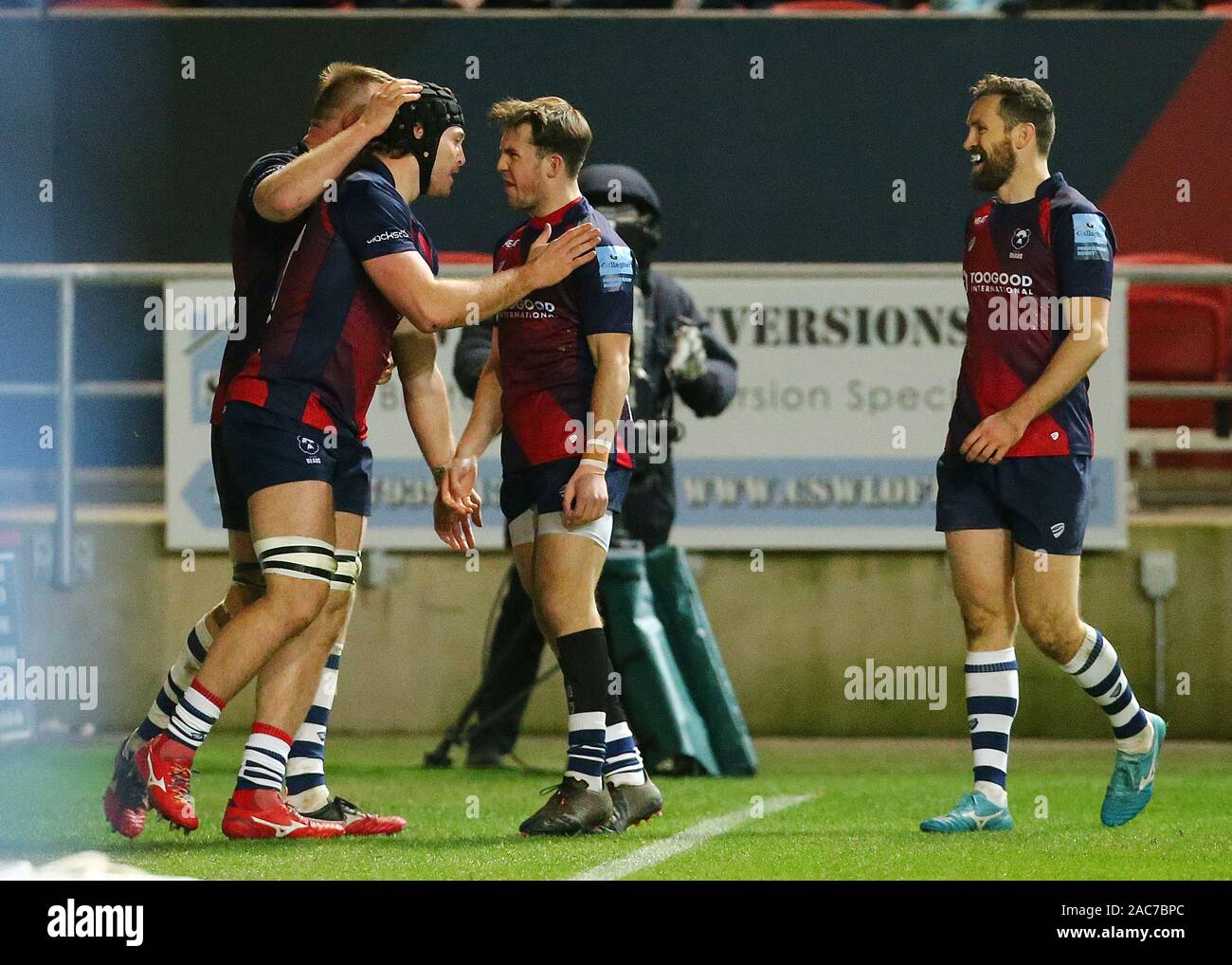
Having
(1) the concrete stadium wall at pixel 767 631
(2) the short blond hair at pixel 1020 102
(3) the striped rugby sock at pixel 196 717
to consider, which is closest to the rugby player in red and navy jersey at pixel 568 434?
(3) the striped rugby sock at pixel 196 717

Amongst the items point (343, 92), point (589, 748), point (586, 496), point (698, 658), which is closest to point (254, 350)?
point (343, 92)

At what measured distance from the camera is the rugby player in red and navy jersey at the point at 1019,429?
5.78 metres

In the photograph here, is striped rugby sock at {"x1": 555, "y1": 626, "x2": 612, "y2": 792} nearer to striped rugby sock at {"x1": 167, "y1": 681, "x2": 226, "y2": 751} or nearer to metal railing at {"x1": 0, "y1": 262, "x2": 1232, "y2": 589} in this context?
striped rugby sock at {"x1": 167, "y1": 681, "x2": 226, "y2": 751}

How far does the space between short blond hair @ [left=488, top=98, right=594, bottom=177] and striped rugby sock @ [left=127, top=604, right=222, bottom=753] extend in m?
1.70

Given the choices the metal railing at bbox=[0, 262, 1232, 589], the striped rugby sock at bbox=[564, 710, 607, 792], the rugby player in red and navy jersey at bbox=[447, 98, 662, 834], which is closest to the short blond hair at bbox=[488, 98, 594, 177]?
the rugby player in red and navy jersey at bbox=[447, 98, 662, 834]

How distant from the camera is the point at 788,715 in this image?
9.12 metres

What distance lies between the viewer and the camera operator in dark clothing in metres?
7.67

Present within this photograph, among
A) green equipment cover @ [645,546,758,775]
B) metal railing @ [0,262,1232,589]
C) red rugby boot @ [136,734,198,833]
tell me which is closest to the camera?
red rugby boot @ [136,734,198,833]

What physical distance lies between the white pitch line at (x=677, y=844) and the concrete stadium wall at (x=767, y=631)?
190 cm

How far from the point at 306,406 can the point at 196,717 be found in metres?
0.86

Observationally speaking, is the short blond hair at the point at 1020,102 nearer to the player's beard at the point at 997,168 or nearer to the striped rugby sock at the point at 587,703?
the player's beard at the point at 997,168
